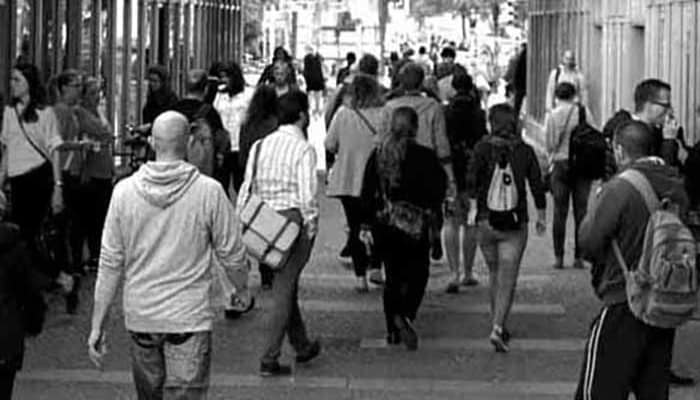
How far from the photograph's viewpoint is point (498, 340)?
12.3 meters

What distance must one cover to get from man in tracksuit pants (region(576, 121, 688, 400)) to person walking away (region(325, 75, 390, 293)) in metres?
6.47

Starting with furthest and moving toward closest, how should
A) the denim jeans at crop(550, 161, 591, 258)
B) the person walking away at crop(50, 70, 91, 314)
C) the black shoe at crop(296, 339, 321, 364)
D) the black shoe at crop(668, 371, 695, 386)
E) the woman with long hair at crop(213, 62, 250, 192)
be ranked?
the denim jeans at crop(550, 161, 591, 258) < the woman with long hair at crop(213, 62, 250, 192) < the person walking away at crop(50, 70, 91, 314) < the black shoe at crop(296, 339, 321, 364) < the black shoe at crop(668, 371, 695, 386)

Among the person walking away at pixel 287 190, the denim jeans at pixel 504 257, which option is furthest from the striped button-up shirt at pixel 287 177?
the denim jeans at pixel 504 257

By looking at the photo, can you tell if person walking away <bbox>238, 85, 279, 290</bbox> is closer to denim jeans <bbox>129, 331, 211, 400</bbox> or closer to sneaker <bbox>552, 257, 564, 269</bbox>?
sneaker <bbox>552, 257, 564, 269</bbox>

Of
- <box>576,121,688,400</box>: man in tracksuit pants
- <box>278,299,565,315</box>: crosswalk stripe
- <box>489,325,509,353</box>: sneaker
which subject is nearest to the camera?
<box>576,121,688,400</box>: man in tracksuit pants

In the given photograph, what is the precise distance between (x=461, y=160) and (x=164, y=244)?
8.04 meters

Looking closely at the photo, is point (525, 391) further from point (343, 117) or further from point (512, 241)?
point (343, 117)

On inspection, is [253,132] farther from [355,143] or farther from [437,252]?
[437,252]

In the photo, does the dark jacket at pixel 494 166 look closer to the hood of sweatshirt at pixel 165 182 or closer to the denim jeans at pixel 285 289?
the denim jeans at pixel 285 289

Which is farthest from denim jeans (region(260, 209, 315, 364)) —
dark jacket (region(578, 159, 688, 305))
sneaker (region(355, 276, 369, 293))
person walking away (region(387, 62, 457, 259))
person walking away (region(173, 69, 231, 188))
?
sneaker (region(355, 276, 369, 293))

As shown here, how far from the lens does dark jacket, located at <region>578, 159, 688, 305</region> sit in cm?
810

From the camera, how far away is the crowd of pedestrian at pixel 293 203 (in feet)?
25.8

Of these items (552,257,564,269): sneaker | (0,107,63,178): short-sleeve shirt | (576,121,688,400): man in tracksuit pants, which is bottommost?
(552,257,564,269): sneaker

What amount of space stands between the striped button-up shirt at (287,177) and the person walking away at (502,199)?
1.75 metres
